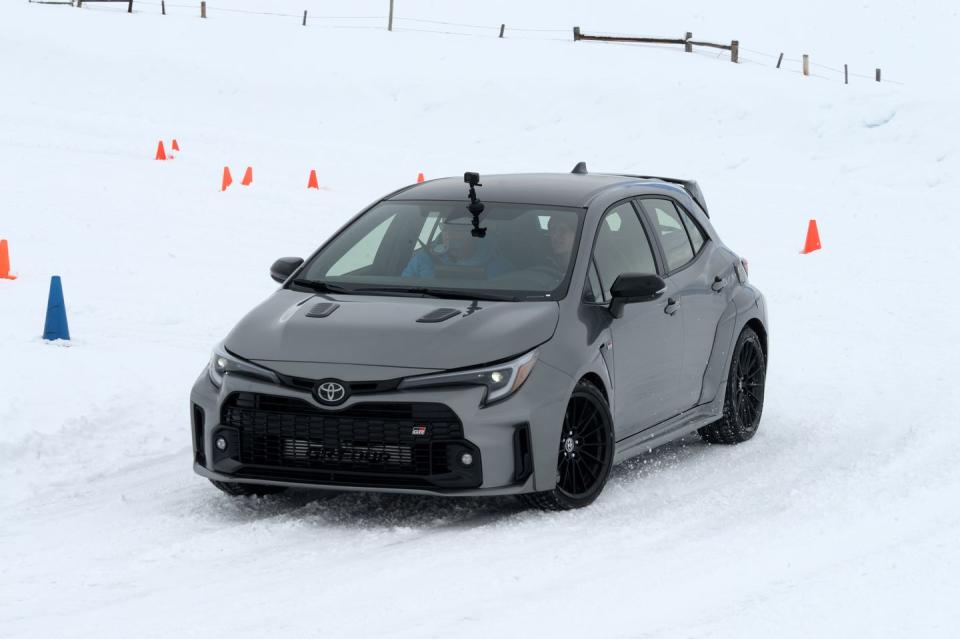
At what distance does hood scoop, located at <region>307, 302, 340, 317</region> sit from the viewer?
6.91 m

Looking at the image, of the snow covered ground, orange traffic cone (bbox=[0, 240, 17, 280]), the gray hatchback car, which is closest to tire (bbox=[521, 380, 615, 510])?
the gray hatchback car

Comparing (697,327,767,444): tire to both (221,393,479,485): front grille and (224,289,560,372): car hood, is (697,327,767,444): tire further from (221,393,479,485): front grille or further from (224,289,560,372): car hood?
(221,393,479,485): front grille

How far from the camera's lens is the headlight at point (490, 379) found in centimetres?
640

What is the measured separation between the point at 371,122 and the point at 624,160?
911 centimetres

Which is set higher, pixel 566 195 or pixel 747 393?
pixel 566 195

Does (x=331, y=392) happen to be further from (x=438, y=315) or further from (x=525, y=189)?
(x=525, y=189)

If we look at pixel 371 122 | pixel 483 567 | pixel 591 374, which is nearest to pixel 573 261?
pixel 591 374

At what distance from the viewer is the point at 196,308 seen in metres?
13.2

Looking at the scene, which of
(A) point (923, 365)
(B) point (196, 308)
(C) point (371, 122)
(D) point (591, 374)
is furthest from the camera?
(C) point (371, 122)

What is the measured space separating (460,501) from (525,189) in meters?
1.84

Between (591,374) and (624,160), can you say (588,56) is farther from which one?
(591,374)

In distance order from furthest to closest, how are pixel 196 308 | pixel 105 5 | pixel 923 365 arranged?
1. pixel 105 5
2. pixel 196 308
3. pixel 923 365

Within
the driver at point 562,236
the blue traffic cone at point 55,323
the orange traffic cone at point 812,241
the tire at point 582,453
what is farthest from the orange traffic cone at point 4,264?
the orange traffic cone at point 812,241

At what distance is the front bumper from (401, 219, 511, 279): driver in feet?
3.08
